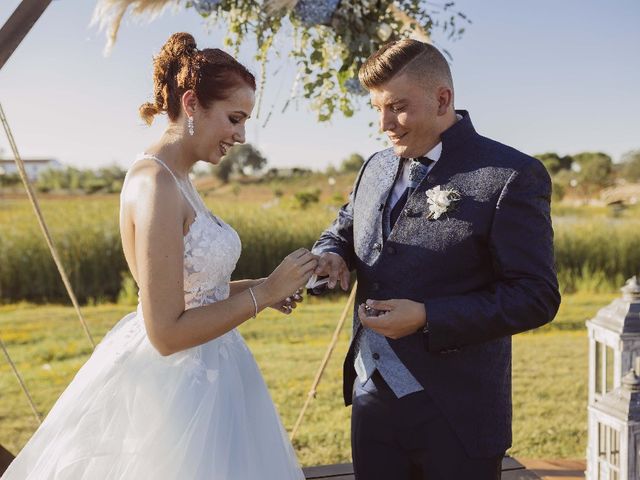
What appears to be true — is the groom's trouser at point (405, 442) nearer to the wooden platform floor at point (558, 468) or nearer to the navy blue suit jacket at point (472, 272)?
the navy blue suit jacket at point (472, 272)

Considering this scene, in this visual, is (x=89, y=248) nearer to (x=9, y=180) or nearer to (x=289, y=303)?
(x=9, y=180)

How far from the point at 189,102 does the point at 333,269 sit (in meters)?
0.62

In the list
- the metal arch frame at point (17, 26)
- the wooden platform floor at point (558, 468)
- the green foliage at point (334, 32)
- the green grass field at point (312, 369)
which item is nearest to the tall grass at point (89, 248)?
the green grass field at point (312, 369)

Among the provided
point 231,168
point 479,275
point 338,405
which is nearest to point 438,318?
point 479,275

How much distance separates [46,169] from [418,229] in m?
8.04

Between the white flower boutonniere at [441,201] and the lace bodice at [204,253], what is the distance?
583mm

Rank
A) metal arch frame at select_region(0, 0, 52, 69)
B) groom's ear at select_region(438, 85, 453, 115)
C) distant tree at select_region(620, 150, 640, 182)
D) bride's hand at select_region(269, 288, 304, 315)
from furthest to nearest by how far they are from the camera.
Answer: distant tree at select_region(620, 150, 640, 182) → metal arch frame at select_region(0, 0, 52, 69) → bride's hand at select_region(269, 288, 304, 315) → groom's ear at select_region(438, 85, 453, 115)

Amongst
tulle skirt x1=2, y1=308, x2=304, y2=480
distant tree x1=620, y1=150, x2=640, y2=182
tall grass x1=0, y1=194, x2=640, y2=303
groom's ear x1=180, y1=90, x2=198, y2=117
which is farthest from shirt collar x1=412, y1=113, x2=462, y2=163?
distant tree x1=620, y1=150, x2=640, y2=182

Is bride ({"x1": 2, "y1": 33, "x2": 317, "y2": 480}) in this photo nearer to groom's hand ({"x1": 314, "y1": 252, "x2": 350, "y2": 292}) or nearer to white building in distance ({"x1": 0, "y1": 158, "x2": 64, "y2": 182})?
groom's hand ({"x1": 314, "y1": 252, "x2": 350, "y2": 292})

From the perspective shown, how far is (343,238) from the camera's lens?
236 cm

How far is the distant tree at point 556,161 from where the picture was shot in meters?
10.1

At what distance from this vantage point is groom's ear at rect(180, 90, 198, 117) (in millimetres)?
2020

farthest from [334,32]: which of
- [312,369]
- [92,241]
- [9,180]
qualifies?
[9,180]

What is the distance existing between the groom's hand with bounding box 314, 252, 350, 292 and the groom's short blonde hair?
51cm
